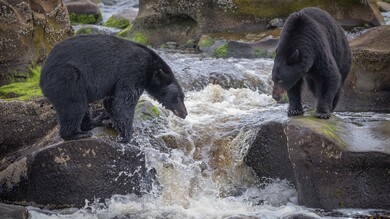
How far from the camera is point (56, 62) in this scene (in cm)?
692

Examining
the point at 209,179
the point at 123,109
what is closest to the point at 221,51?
the point at 209,179

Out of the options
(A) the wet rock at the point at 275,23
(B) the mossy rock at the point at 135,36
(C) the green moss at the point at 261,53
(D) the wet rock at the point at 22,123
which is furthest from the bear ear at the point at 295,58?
(B) the mossy rock at the point at 135,36

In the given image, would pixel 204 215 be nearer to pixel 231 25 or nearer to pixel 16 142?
pixel 16 142

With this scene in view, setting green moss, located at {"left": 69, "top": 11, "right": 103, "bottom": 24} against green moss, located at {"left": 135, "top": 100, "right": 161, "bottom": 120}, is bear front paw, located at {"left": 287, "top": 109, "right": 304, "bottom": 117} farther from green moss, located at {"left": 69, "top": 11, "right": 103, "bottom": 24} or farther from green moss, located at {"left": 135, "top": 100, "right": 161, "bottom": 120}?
green moss, located at {"left": 69, "top": 11, "right": 103, "bottom": 24}

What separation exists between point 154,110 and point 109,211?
1973 millimetres

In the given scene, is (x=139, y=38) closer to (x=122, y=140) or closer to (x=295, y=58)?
(x=122, y=140)

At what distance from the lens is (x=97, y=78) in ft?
23.5

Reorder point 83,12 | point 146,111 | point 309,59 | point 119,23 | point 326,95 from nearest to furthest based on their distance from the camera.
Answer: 1. point 309,59
2. point 326,95
3. point 146,111
4. point 119,23
5. point 83,12

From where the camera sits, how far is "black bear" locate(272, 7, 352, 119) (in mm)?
7484

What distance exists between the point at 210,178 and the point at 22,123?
8.36ft

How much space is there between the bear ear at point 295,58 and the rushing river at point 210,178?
4.57 feet

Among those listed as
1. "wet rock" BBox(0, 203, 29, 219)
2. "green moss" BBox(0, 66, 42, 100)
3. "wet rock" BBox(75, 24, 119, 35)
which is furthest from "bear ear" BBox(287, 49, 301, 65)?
"wet rock" BBox(75, 24, 119, 35)

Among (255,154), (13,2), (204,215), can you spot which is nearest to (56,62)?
(204,215)

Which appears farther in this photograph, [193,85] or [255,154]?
[193,85]
